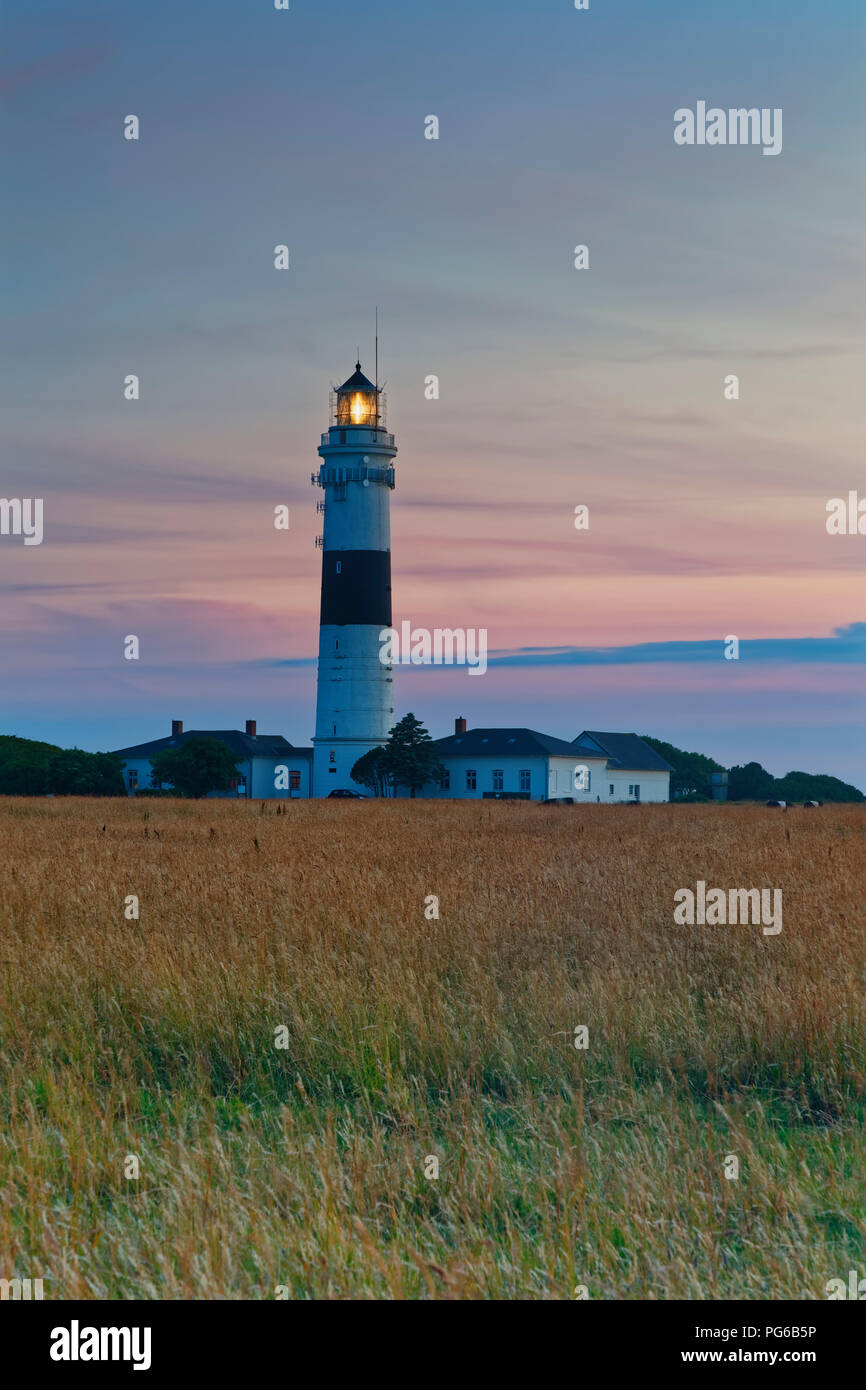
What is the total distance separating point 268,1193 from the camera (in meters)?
4.80

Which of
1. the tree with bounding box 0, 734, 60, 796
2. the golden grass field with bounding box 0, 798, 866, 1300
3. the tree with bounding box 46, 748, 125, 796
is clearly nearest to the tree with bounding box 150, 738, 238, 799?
the tree with bounding box 46, 748, 125, 796

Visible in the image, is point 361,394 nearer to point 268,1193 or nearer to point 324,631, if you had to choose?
point 324,631

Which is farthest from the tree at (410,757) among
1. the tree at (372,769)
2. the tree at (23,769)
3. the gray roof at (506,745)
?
the tree at (23,769)

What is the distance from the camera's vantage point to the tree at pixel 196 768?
68000 millimetres

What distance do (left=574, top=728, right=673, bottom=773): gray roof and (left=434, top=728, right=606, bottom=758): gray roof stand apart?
3119 millimetres

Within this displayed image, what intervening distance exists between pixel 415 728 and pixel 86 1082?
205ft

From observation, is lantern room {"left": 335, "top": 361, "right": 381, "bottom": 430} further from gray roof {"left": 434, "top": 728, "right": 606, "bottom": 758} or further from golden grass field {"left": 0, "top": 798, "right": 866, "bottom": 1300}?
golden grass field {"left": 0, "top": 798, "right": 866, "bottom": 1300}

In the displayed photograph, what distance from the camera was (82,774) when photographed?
65625 mm

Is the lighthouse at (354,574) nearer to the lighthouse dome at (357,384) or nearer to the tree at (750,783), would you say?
the lighthouse dome at (357,384)

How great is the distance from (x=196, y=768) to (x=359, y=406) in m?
20.2

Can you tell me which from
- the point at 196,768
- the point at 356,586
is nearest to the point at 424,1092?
the point at 356,586

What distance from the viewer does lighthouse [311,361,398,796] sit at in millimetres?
62188

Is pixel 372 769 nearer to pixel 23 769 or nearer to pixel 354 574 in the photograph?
pixel 354 574
